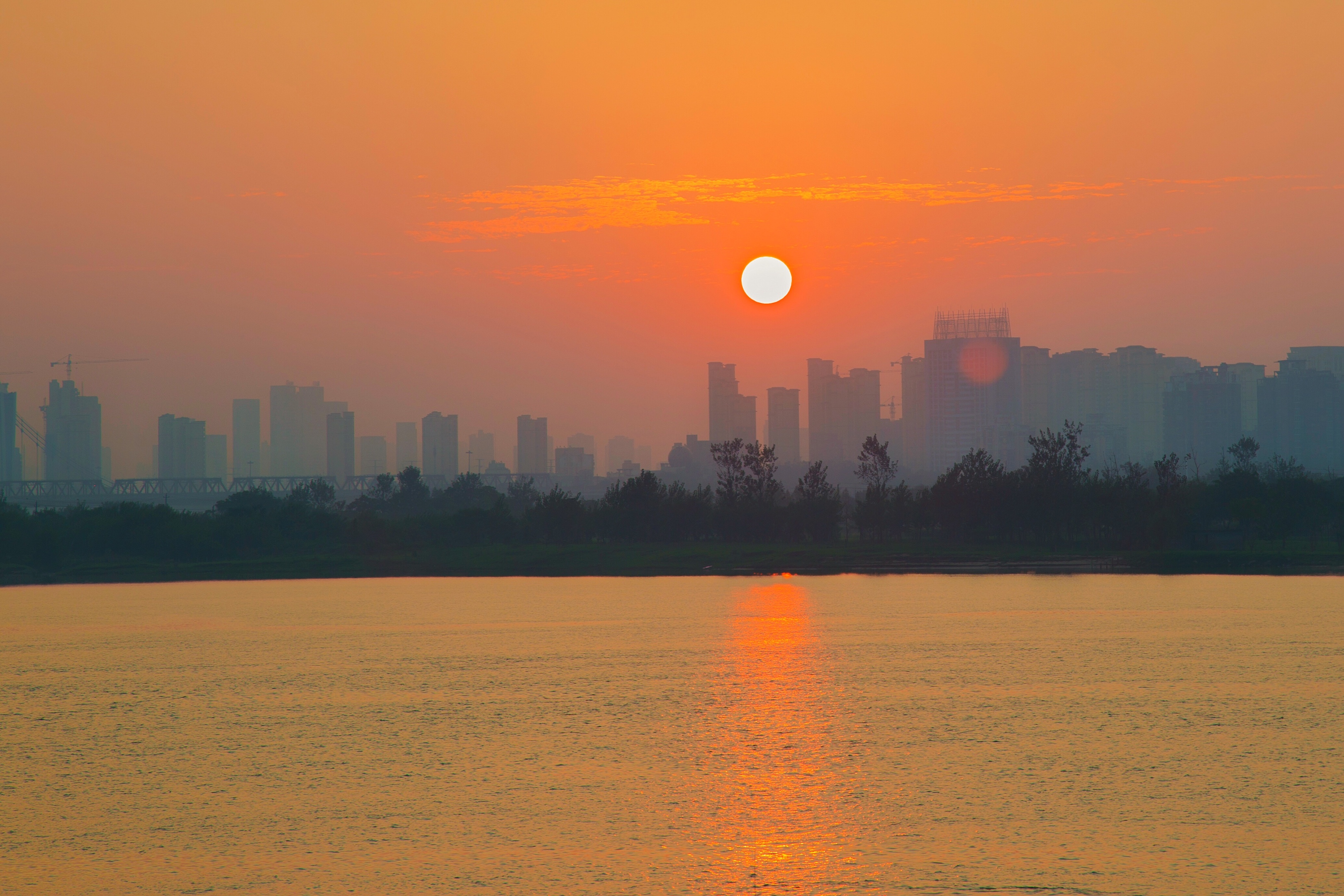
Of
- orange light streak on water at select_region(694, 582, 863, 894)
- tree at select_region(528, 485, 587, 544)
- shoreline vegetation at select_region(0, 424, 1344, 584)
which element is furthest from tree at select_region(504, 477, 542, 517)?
orange light streak on water at select_region(694, 582, 863, 894)

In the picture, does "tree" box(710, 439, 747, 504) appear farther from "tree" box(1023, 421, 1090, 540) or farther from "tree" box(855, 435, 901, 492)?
"tree" box(1023, 421, 1090, 540)

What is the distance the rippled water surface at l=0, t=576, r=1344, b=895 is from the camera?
15.7 metres

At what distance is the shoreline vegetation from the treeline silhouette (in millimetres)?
156

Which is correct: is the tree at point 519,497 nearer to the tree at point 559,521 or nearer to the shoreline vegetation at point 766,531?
the shoreline vegetation at point 766,531

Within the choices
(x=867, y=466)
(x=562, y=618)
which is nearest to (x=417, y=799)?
(x=562, y=618)

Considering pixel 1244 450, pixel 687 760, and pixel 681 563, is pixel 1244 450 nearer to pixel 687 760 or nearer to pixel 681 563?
pixel 681 563

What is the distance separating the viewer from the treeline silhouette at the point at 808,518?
8712 centimetres

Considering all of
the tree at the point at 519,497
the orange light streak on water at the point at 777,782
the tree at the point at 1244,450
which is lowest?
the orange light streak on water at the point at 777,782

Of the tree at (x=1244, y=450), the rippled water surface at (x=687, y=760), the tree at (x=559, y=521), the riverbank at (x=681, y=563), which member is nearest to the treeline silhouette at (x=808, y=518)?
the tree at (x=559, y=521)

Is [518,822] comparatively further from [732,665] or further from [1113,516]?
[1113,516]

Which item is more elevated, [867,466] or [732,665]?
[867,466]

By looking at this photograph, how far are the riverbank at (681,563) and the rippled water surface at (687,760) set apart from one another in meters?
33.2

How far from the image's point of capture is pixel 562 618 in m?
49.0

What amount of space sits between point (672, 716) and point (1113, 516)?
232 ft
